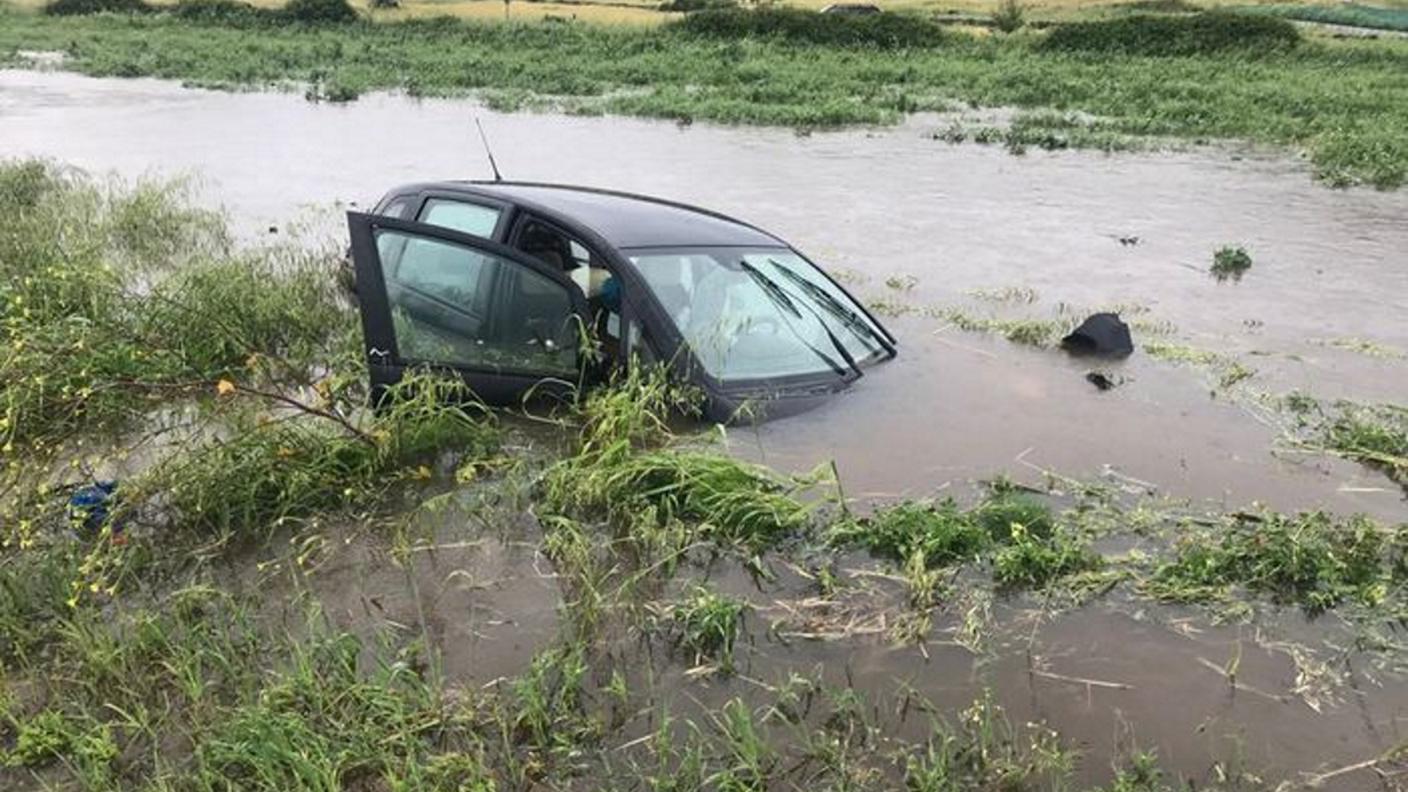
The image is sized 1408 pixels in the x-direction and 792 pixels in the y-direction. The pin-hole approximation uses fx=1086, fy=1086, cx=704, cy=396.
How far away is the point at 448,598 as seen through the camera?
4.68 m

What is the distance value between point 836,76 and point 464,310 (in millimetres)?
26021

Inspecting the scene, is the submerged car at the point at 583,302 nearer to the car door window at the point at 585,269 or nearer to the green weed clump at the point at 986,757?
the car door window at the point at 585,269

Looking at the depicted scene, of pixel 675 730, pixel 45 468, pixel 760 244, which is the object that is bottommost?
pixel 675 730

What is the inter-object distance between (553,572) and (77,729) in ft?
6.31

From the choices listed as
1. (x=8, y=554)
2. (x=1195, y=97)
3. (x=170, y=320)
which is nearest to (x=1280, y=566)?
(x=8, y=554)

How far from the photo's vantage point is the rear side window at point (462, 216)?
256 inches

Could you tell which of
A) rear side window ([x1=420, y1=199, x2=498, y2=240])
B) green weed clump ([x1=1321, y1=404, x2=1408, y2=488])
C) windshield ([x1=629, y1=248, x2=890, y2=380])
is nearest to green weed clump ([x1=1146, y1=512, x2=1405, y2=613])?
green weed clump ([x1=1321, y1=404, x2=1408, y2=488])

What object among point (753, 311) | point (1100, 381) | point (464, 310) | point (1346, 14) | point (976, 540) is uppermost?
point (1346, 14)

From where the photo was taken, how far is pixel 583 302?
18.9ft

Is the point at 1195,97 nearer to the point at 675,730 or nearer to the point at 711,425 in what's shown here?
the point at 711,425

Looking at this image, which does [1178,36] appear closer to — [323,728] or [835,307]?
[835,307]

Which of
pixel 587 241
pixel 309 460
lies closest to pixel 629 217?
pixel 587 241

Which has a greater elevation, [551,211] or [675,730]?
[551,211]

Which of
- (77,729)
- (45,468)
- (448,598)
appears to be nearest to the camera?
(77,729)
